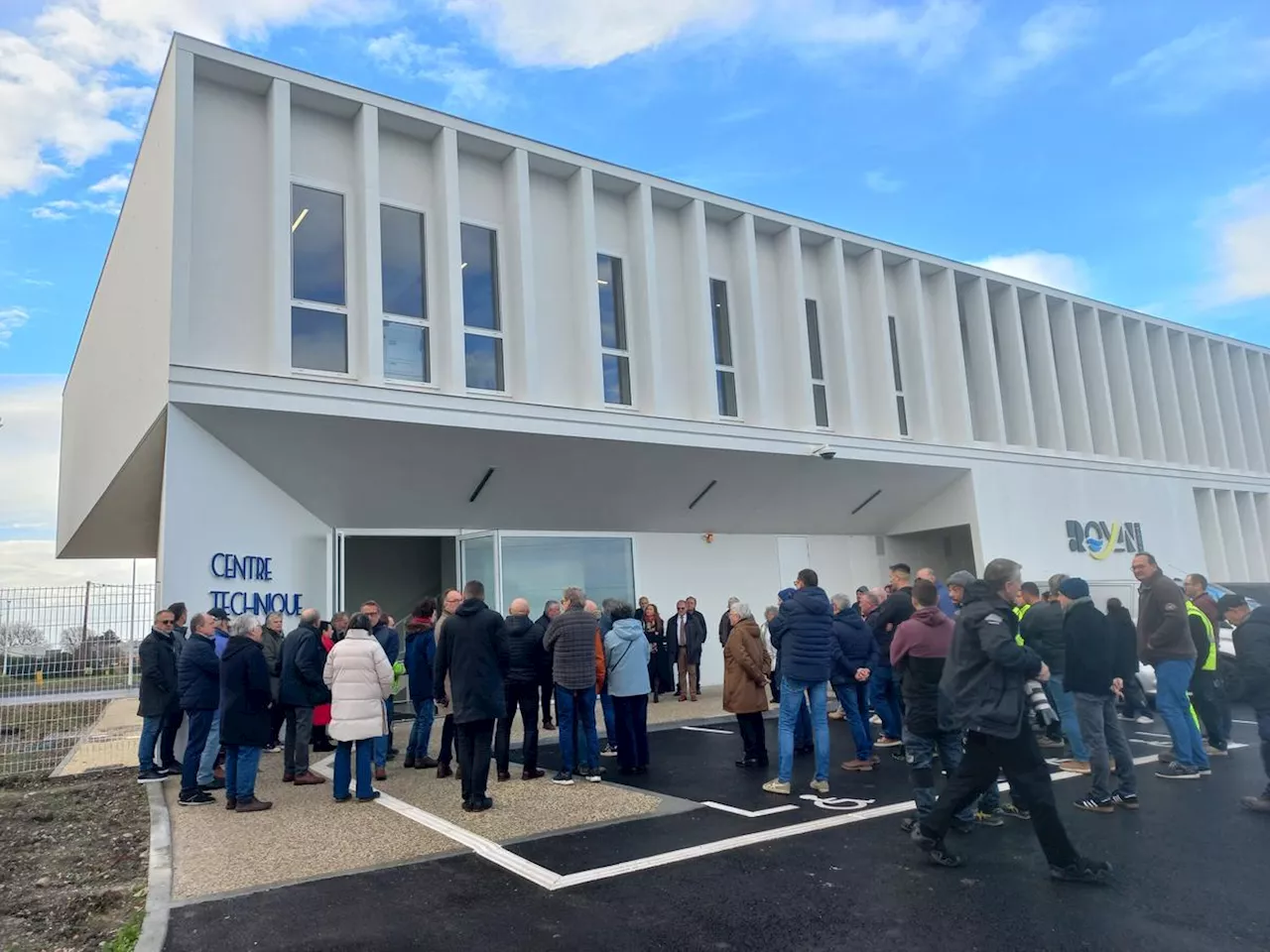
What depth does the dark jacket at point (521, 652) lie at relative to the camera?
8.23 m

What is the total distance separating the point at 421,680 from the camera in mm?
8891

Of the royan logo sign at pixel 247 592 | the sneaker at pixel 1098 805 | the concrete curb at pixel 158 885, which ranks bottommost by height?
the sneaker at pixel 1098 805

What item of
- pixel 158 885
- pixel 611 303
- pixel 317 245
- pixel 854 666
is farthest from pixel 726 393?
pixel 158 885

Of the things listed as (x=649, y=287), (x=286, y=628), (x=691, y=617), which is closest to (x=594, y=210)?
(x=649, y=287)

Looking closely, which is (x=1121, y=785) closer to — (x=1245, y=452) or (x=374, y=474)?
(x=374, y=474)

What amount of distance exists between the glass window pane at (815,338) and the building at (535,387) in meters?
0.07

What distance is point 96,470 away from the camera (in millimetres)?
16531

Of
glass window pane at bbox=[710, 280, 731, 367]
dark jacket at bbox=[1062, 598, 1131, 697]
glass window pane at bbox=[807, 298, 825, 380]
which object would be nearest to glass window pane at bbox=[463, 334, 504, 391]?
glass window pane at bbox=[710, 280, 731, 367]

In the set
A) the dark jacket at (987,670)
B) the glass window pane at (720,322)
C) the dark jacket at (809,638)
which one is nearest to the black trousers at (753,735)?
the dark jacket at (809,638)

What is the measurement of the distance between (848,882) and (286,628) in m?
9.19

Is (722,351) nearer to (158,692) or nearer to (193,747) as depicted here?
(158,692)

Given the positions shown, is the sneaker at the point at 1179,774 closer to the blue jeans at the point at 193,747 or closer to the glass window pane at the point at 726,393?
the blue jeans at the point at 193,747

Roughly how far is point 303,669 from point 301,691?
0.35 metres

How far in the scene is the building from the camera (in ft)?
36.9
